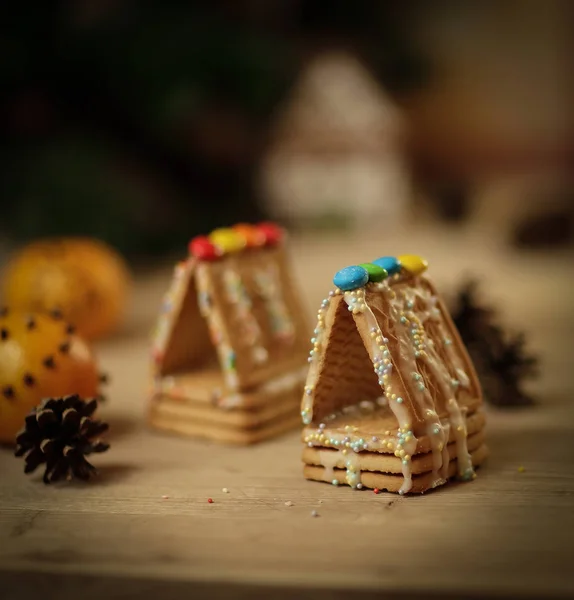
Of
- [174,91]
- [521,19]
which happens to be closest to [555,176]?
[521,19]

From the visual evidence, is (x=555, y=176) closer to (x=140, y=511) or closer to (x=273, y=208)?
(x=273, y=208)

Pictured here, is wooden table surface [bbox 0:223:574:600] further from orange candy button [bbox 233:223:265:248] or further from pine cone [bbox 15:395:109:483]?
orange candy button [bbox 233:223:265:248]

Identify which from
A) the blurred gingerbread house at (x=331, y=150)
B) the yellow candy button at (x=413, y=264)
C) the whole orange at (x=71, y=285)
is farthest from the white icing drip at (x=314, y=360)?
the blurred gingerbread house at (x=331, y=150)

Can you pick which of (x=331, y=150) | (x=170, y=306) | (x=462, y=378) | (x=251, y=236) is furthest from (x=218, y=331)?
(x=331, y=150)

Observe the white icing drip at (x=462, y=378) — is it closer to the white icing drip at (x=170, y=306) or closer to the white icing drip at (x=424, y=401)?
the white icing drip at (x=424, y=401)

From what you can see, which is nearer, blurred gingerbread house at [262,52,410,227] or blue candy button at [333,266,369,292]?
blue candy button at [333,266,369,292]

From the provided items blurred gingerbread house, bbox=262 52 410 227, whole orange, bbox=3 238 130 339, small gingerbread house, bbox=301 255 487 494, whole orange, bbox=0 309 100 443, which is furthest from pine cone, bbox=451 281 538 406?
blurred gingerbread house, bbox=262 52 410 227

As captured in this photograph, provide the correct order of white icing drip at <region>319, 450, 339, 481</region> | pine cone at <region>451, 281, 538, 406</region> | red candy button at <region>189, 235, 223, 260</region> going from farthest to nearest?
1. pine cone at <region>451, 281, 538, 406</region>
2. red candy button at <region>189, 235, 223, 260</region>
3. white icing drip at <region>319, 450, 339, 481</region>
